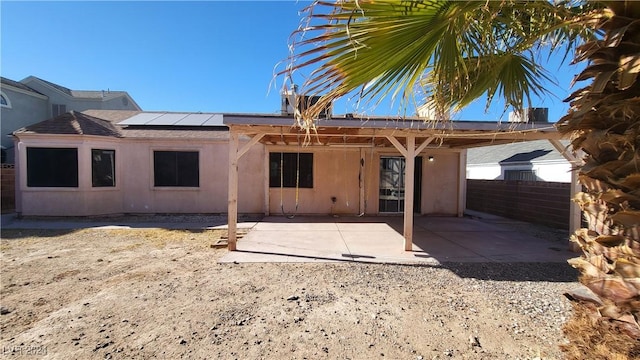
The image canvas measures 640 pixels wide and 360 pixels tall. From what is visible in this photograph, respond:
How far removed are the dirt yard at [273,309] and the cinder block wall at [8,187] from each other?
8.67 metres

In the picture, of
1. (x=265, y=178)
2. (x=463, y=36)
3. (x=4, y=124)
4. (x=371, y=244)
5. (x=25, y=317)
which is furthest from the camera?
(x=4, y=124)

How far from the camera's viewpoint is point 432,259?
5723 mm

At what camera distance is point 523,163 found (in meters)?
13.6

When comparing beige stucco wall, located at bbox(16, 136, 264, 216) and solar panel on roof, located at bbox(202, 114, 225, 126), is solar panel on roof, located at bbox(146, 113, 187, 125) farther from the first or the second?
beige stucco wall, located at bbox(16, 136, 264, 216)

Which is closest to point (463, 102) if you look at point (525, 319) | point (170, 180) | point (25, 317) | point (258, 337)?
point (525, 319)

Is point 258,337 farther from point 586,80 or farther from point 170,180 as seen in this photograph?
point 170,180

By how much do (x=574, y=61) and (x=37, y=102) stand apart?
2541 centimetres

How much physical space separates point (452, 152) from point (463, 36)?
9.37 m

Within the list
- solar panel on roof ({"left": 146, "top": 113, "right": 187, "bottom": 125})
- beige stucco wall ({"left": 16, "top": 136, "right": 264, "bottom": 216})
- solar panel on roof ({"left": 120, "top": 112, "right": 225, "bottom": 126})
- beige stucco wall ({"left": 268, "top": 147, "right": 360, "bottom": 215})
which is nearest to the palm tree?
beige stucco wall ({"left": 268, "top": 147, "right": 360, "bottom": 215})

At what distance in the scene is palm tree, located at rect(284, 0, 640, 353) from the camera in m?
1.48

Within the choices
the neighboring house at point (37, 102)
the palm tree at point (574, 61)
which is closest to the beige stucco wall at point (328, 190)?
the palm tree at point (574, 61)

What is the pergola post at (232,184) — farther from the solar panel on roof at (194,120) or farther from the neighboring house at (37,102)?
the neighboring house at (37,102)

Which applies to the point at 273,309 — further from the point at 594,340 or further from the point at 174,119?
the point at 174,119

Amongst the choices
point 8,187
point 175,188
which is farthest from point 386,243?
point 8,187
